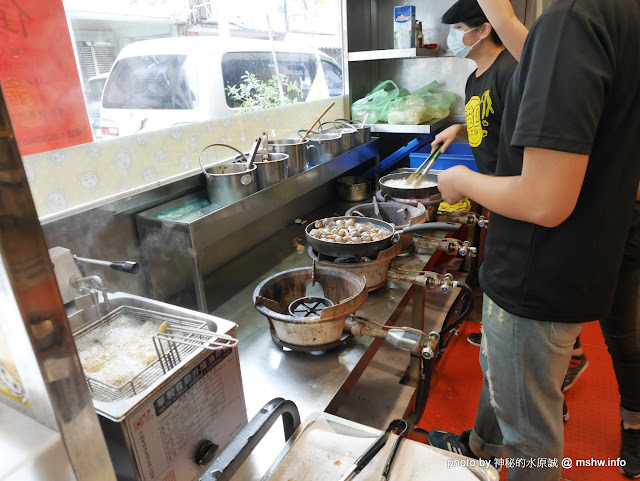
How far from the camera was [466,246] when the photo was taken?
6.76 feet

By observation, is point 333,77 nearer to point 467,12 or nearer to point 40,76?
point 467,12

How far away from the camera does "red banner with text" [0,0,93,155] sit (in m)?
1.23

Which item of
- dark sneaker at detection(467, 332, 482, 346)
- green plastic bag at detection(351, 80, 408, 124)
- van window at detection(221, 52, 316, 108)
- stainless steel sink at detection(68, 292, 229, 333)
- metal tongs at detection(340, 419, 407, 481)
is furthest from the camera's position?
green plastic bag at detection(351, 80, 408, 124)

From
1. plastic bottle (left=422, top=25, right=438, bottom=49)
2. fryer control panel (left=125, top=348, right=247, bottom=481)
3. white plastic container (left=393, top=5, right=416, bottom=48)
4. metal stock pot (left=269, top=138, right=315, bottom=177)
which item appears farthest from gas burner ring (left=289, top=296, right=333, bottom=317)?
plastic bottle (left=422, top=25, right=438, bottom=49)

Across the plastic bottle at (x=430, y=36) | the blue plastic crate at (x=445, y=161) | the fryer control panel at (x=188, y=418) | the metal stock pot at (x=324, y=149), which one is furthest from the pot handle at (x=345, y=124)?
the fryer control panel at (x=188, y=418)

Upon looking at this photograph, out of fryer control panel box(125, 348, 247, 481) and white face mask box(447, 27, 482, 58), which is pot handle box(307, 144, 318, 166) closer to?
white face mask box(447, 27, 482, 58)

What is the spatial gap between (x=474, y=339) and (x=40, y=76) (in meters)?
2.84

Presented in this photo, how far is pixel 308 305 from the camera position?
5.15ft

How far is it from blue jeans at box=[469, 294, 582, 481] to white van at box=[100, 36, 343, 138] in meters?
1.52

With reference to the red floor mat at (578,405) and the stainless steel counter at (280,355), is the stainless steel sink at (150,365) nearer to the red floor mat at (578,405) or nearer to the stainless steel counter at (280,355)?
the stainless steel counter at (280,355)

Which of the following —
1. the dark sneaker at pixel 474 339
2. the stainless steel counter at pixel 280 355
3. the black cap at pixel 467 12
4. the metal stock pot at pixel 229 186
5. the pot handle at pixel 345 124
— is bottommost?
the dark sneaker at pixel 474 339

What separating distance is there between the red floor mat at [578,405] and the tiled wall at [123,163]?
1742mm

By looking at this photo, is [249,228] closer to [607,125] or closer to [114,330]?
[114,330]

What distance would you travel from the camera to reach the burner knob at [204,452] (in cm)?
93
